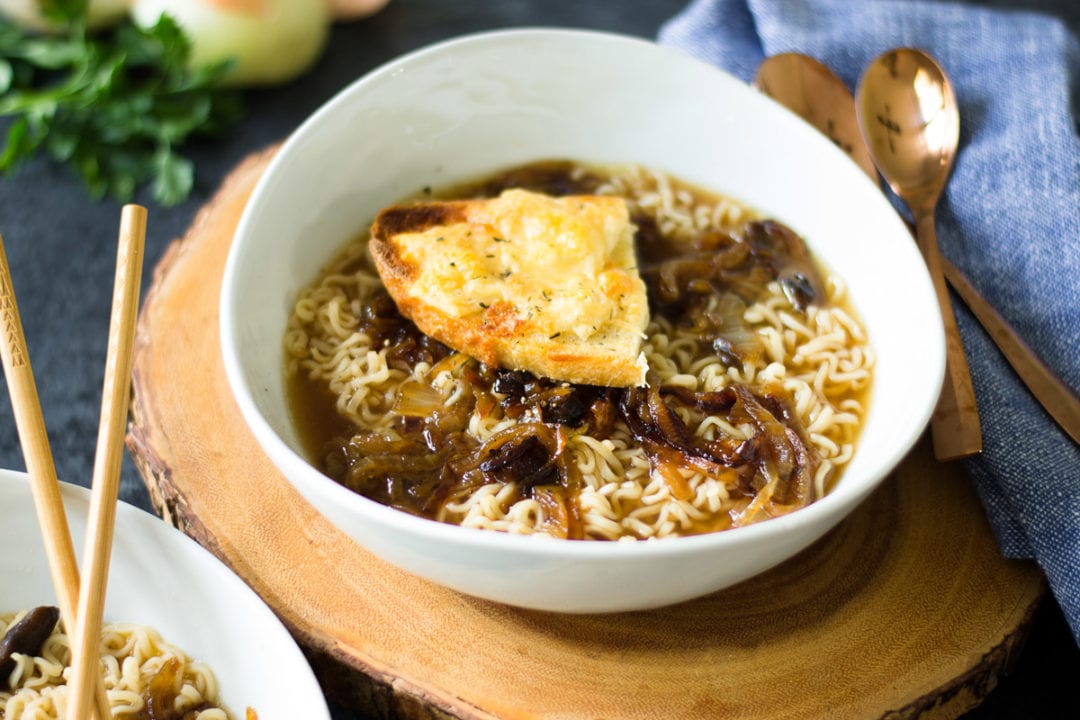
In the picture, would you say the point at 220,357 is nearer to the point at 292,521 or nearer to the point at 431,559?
the point at 292,521

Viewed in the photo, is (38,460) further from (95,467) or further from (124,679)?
(124,679)

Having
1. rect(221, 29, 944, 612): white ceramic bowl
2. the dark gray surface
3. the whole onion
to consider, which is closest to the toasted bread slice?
rect(221, 29, 944, 612): white ceramic bowl

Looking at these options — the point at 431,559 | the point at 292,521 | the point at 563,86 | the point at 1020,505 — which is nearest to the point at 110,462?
the point at 292,521

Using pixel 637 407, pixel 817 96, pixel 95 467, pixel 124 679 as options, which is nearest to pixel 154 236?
pixel 95 467

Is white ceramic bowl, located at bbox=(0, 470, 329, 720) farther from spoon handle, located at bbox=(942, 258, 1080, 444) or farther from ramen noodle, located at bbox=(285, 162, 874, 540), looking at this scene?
spoon handle, located at bbox=(942, 258, 1080, 444)

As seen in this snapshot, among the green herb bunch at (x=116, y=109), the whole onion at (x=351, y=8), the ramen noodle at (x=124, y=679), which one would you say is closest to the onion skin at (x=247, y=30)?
the green herb bunch at (x=116, y=109)

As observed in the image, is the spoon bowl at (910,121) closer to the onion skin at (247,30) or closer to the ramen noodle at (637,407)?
the ramen noodle at (637,407)
